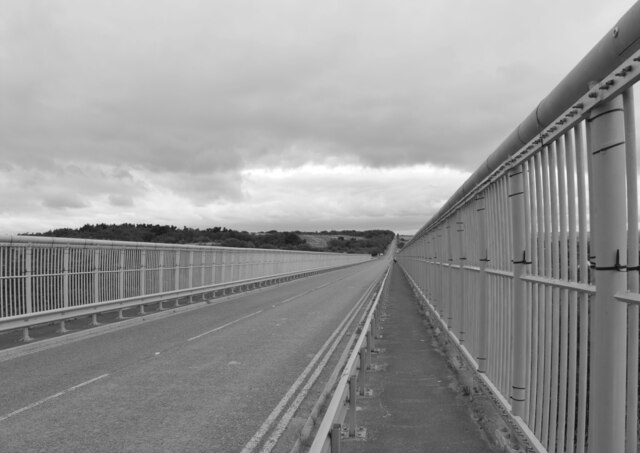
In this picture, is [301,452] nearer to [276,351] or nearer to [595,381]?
[595,381]

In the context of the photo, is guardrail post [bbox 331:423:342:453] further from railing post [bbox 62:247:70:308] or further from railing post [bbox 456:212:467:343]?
railing post [bbox 62:247:70:308]

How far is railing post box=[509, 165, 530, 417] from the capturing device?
4570 mm

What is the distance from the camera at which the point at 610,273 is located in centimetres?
276

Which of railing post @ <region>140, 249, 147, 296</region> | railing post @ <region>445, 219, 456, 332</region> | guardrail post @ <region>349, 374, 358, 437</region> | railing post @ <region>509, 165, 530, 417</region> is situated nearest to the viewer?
railing post @ <region>509, 165, 530, 417</region>

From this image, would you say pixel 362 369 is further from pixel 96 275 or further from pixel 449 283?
pixel 96 275

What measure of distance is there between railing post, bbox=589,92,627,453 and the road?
13.0 feet

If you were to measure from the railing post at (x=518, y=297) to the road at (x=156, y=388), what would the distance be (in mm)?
2811

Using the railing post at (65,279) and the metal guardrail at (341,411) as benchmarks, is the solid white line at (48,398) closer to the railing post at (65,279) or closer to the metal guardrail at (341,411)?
the metal guardrail at (341,411)

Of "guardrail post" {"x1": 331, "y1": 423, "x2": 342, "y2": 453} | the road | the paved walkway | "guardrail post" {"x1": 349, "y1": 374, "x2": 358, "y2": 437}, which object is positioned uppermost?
"guardrail post" {"x1": 331, "y1": 423, "x2": 342, "y2": 453}

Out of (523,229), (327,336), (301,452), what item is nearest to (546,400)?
(523,229)

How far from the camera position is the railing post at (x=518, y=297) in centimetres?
457

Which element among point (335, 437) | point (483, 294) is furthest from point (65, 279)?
point (335, 437)

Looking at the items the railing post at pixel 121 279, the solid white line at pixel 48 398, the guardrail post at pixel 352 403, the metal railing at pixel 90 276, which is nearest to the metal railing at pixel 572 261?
the guardrail post at pixel 352 403

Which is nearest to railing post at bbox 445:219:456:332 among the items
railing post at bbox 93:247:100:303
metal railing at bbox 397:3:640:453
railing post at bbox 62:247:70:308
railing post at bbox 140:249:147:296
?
metal railing at bbox 397:3:640:453
